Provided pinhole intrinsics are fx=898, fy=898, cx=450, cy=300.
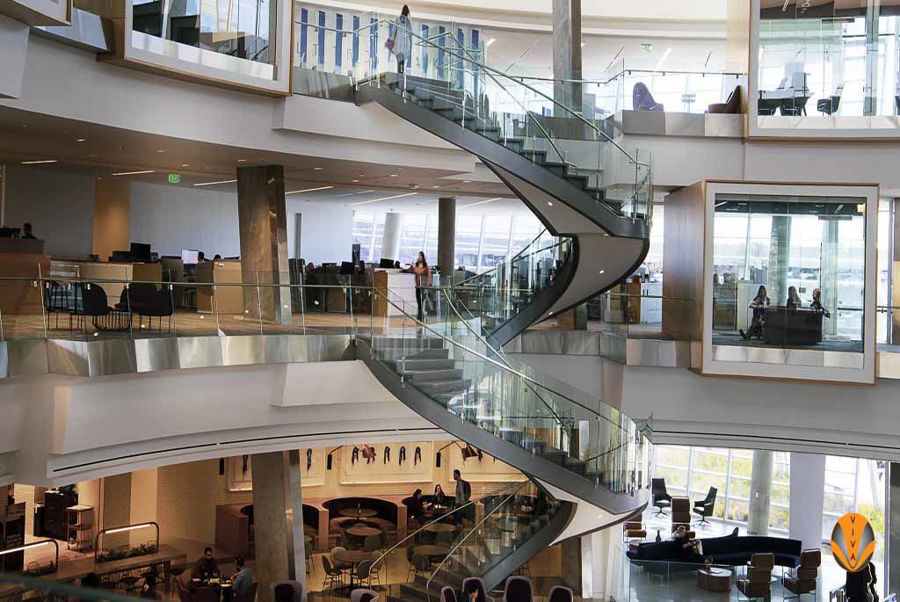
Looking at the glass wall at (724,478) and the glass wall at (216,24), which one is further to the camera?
the glass wall at (724,478)

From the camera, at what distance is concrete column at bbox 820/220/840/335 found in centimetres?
1400

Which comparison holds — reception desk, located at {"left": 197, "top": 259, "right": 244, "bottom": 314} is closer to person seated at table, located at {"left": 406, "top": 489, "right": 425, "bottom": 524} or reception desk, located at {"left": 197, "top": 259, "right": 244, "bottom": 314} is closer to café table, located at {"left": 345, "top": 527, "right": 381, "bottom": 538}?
café table, located at {"left": 345, "top": 527, "right": 381, "bottom": 538}

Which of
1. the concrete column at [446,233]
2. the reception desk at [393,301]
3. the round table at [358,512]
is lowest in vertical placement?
the round table at [358,512]

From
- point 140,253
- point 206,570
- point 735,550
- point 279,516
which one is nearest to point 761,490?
point 735,550

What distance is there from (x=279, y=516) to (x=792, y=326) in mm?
8727

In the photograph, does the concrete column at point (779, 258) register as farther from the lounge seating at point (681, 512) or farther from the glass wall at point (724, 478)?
the glass wall at point (724, 478)

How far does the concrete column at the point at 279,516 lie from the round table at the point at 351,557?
161 cm

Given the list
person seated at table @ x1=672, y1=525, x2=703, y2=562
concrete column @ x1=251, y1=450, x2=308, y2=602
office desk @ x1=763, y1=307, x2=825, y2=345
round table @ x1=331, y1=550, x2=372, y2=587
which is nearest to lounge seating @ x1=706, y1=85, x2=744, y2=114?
office desk @ x1=763, y1=307, x2=825, y2=345

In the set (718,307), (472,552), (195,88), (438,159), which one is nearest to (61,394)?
(195,88)

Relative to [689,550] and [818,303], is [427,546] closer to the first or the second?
[689,550]

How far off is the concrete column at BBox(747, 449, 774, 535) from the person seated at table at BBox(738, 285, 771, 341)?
30.1 feet

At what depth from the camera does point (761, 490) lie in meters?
22.6

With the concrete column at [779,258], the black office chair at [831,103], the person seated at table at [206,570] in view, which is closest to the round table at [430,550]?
the person seated at table at [206,570]

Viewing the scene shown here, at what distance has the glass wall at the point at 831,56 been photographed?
558 inches
